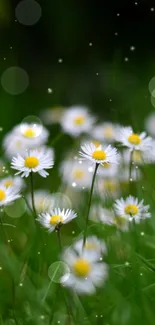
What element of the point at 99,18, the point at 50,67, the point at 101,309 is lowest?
the point at 50,67

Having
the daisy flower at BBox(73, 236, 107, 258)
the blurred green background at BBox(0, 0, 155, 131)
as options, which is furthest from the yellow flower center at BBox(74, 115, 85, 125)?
the blurred green background at BBox(0, 0, 155, 131)

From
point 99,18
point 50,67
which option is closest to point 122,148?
point 50,67

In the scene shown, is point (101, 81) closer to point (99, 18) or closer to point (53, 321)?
point (99, 18)

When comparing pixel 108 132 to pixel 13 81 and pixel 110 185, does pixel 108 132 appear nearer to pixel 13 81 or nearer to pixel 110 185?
pixel 110 185

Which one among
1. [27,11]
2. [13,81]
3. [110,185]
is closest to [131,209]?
[110,185]

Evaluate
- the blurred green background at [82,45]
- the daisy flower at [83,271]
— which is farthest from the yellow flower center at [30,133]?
the blurred green background at [82,45]

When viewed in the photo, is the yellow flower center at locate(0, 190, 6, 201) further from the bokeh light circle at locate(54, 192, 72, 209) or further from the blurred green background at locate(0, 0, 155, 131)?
the blurred green background at locate(0, 0, 155, 131)
